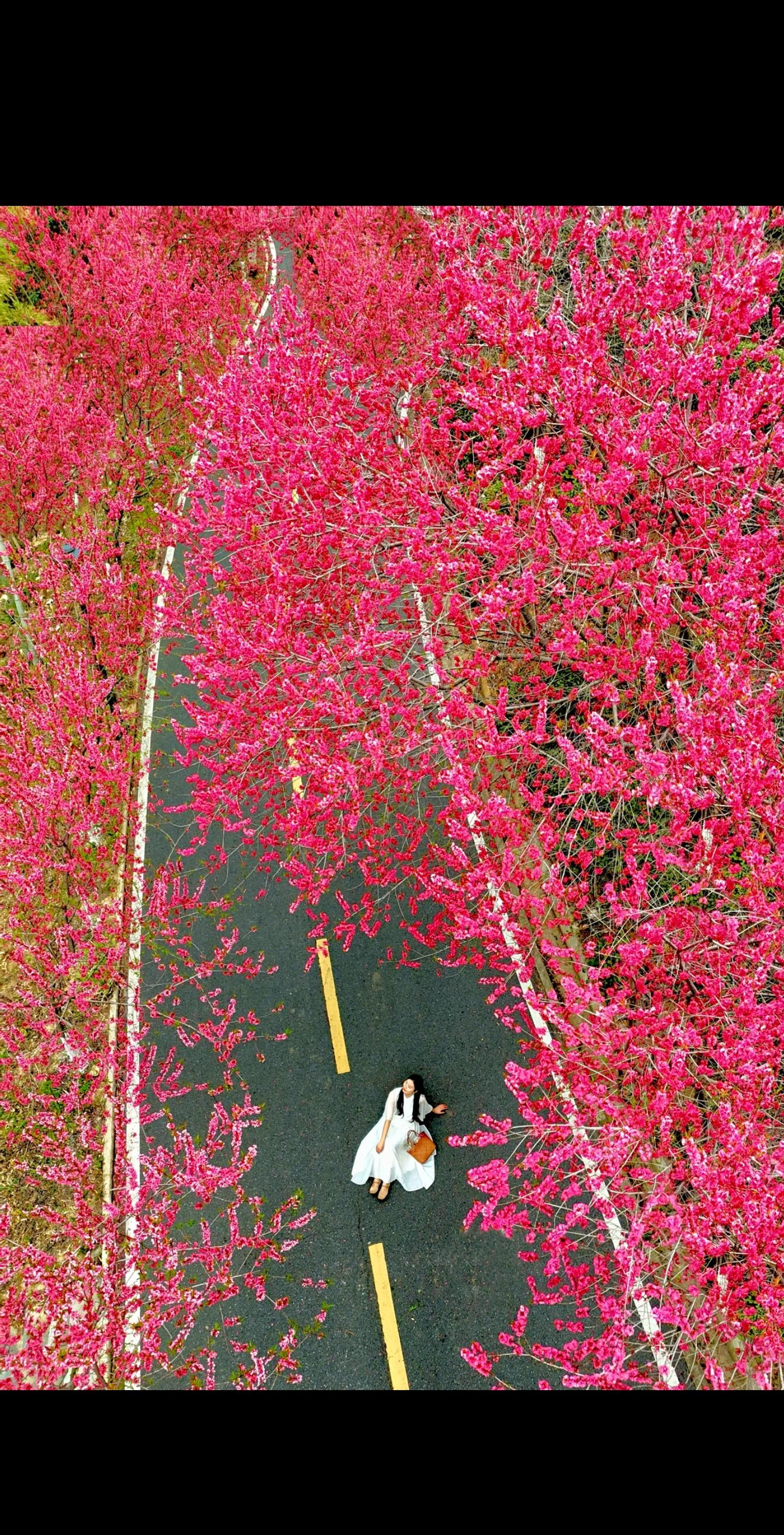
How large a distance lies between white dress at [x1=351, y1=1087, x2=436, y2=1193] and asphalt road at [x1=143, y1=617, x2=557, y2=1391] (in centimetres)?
15

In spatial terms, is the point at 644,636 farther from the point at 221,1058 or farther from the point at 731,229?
the point at 221,1058

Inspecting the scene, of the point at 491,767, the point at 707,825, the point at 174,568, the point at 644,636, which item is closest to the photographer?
the point at 707,825

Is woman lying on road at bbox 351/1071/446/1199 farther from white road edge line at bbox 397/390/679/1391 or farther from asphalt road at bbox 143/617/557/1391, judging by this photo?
white road edge line at bbox 397/390/679/1391

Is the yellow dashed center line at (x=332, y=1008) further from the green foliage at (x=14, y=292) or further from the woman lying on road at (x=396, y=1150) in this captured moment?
the green foliage at (x=14, y=292)

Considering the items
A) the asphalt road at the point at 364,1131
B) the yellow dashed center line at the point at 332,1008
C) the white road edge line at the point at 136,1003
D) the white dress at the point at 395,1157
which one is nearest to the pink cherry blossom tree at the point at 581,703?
the asphalt road at the point at 364,1131

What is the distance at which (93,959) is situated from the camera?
297 inches

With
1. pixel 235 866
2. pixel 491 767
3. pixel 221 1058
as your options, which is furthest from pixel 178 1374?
pixel 491 767

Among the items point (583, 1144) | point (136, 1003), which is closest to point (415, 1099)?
point (583, 1144)

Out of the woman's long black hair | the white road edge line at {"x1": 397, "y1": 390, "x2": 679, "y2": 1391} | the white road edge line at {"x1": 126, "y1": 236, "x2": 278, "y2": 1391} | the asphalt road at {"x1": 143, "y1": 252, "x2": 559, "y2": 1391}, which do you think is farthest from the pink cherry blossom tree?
the white road edge line at {"x1": 126, "y1": 236, "x2": 278, "y2": 1391}

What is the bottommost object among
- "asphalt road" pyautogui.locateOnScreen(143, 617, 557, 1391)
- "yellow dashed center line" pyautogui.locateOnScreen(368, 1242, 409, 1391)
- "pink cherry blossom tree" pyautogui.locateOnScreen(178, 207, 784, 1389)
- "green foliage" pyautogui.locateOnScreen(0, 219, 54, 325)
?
"yellow dashed center line" pyautogui.locateOnScreen(368, 1242, 409, 1391)

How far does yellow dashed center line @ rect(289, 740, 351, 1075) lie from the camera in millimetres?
7068

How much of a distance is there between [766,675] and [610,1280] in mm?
5312

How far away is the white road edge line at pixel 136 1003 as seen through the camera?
5.64 meters

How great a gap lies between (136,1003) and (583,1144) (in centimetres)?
511
